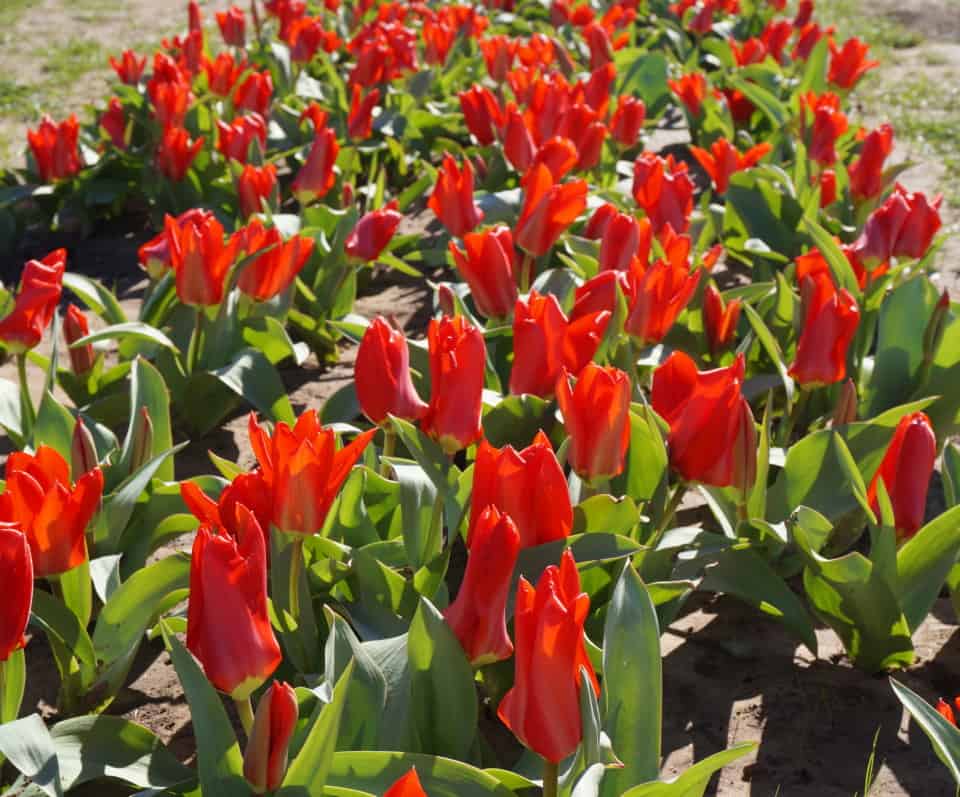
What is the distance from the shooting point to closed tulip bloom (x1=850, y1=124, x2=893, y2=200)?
3.75m

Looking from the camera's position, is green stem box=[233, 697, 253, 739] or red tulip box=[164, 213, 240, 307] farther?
red tulip box=[164, 213, 240, 307]

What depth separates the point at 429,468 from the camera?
6.79ft

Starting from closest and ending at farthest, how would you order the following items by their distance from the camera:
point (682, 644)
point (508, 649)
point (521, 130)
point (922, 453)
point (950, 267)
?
point (508, 649)
point (922, 453)
point (682, 644)
point (521, 130)
point (950, 267)

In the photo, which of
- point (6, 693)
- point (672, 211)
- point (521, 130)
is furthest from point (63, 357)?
point (6, 693)

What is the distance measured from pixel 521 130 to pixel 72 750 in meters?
2.48

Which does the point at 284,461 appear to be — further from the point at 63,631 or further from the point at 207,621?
the point at 63,631

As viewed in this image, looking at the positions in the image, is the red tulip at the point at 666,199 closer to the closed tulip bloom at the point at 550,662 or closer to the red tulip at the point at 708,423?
the red tulip at the point at 708,423

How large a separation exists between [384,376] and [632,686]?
2.27 ft

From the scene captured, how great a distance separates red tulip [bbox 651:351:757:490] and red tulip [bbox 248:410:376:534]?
0.53 metres

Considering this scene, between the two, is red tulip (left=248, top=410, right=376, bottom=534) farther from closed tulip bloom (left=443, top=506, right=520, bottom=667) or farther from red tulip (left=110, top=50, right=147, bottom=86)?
red tulip (left=110, top=50, right=147, bottom=86)

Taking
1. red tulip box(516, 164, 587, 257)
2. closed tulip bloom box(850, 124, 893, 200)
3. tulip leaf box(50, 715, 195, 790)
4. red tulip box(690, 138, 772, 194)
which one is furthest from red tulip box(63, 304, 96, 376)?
closed tulip bloom box(850, 124, 893, 200)

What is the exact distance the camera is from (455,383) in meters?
2.04

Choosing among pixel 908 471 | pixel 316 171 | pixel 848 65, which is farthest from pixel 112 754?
pixel 848 65

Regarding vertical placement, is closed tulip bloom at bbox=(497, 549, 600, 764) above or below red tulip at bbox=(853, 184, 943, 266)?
above
